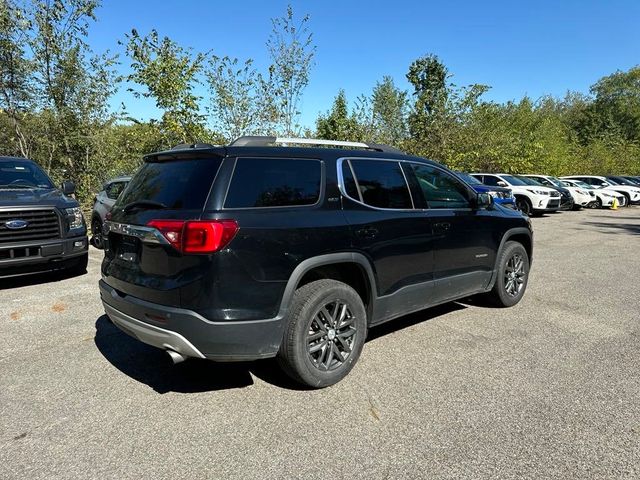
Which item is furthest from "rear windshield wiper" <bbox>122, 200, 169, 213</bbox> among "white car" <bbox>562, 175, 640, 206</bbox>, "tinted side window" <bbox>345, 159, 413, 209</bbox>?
"white car" <bbox>562, 175, 640, 206</bbox>

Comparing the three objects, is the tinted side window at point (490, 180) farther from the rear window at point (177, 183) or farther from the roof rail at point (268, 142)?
the rear window at point (177, 183)

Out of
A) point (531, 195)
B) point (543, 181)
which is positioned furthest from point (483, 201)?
point (543, 181)

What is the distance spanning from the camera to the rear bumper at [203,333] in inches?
118

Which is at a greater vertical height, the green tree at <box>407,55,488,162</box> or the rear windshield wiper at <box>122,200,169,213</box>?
the green tree at <box>407,55,488,162</box>

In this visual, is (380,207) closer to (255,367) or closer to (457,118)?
(255,367)

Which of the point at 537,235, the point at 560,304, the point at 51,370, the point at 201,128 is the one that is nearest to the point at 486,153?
the point at 537,235

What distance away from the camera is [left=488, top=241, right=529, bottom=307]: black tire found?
212 inches

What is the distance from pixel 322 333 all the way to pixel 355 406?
1.87 feet

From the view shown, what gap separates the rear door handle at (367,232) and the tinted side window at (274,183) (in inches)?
17.6

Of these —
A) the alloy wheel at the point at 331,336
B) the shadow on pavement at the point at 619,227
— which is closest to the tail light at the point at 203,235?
the alloy wheel at the point at 331,336

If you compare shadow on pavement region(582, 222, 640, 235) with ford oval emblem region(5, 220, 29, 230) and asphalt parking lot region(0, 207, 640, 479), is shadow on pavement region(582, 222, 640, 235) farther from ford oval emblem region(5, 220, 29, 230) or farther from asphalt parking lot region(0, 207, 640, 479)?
ford oval emblem region(5, 220, 29, 230)

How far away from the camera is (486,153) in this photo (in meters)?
24.4

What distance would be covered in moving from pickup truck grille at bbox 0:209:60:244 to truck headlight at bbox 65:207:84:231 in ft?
0.69

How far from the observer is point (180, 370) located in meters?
3.89
